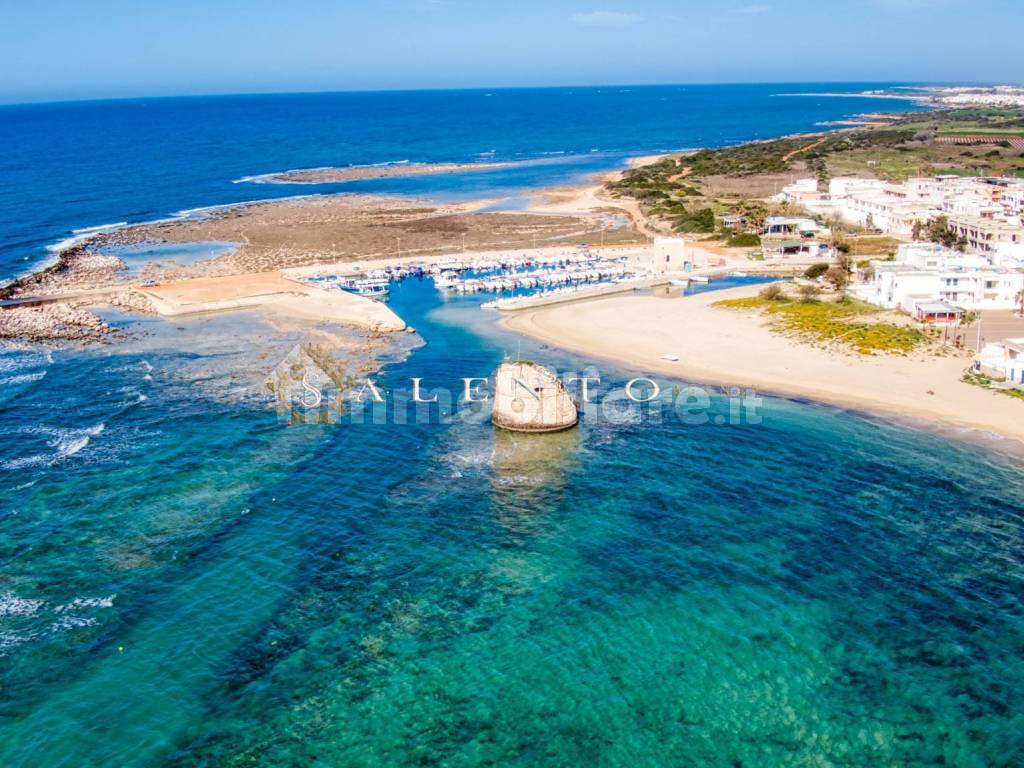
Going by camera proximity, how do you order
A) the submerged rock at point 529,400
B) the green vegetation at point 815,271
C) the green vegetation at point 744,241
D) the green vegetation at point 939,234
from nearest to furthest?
the submerged rock at point 529,400, the green vegetation at point 815,271, the green vegetation at point 939,234, the green vegetation at point 744,241

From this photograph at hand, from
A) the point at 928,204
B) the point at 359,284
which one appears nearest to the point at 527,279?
the point at 359,284

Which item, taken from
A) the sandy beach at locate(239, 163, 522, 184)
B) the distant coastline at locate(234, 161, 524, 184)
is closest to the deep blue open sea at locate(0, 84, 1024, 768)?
the distant coastline at locate(234, 161, 524, 184)

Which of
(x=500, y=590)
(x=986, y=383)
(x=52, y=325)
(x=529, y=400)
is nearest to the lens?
(x=500, y=590)

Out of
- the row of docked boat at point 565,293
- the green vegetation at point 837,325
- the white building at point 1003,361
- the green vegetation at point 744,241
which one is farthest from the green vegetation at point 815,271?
the white building at point 1003,361

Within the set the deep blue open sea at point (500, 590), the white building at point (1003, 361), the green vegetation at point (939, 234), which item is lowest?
the deep blue open sea at point (500, 590)

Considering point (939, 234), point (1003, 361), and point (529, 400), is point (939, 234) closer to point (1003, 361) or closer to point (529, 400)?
point (1003, 361)

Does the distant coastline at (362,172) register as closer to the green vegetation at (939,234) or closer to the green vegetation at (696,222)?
the green vegetation at (696,222)

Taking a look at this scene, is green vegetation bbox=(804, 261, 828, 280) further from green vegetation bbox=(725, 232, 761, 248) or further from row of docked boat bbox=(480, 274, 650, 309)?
green vegetation bbox=(725, 232, 761, 248)
